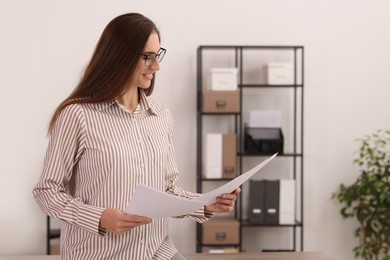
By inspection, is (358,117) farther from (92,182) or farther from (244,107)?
(92,182)

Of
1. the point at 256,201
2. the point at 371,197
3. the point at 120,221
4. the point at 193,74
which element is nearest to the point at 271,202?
the point at 256,201

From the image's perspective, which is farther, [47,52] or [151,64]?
[47,52]

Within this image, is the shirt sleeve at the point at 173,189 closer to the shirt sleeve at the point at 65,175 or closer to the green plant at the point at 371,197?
the shirt sleeve at the point at 65,175

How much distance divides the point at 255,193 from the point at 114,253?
112 inches

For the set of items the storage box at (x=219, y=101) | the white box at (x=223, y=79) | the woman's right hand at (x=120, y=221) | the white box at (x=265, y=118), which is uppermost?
the white box at (x=223, y=79)

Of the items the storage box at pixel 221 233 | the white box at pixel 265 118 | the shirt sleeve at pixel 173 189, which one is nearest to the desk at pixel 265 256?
the storage box at pixel 221 233

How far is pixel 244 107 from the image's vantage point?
5.07 m

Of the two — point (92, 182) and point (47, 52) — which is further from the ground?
point (47, 52)

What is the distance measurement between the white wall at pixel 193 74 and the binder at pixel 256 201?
0.47m

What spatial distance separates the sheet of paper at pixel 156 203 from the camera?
1.73 meters

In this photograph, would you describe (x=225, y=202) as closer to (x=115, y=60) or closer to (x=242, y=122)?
(x=115, y=60)

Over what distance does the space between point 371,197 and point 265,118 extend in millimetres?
982

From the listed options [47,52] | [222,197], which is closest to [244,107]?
[47,52]

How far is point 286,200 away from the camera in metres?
4.83
